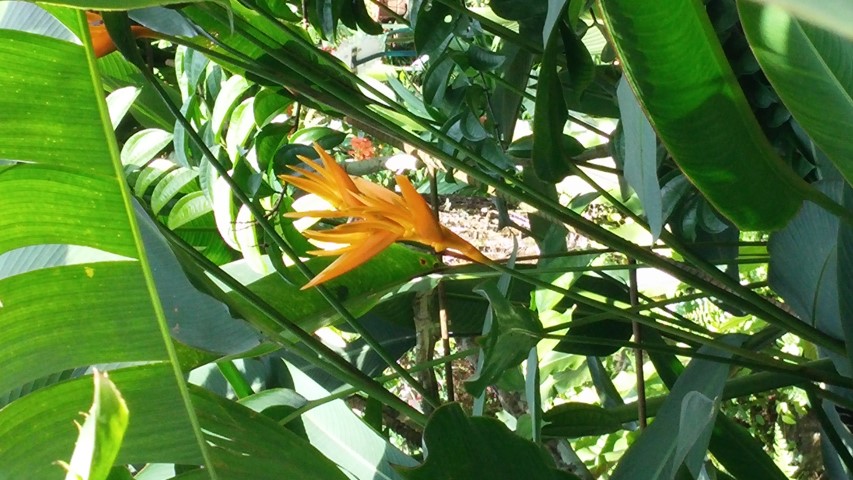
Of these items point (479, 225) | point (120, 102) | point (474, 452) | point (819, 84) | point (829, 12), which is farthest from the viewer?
point (479, 225)

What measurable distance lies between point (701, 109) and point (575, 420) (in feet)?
1.25

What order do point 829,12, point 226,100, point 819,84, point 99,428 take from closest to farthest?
point 829,12
point 99,428
point 819,84
point 226,100

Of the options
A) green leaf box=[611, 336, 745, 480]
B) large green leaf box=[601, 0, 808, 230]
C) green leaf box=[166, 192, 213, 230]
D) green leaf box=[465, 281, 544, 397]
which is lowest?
green leaf box=[611, 336, 745, 480]

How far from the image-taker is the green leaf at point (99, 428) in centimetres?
21

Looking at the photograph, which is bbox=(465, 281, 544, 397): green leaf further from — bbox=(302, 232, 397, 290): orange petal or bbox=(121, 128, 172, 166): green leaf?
bbox=(121, 128, 172, 166): green leaf

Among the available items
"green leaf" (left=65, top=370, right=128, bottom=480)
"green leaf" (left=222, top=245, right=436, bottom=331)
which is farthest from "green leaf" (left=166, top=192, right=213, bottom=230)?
"green leaf" (left=65, top=370, right=128, bottom=480)

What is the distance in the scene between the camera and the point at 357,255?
51cm

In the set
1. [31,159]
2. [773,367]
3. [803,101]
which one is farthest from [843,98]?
[31,159]

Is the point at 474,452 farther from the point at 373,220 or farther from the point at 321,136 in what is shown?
the point at 321,136

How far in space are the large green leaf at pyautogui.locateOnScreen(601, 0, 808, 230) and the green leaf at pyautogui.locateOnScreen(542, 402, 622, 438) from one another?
281mm

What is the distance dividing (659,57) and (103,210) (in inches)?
12.4

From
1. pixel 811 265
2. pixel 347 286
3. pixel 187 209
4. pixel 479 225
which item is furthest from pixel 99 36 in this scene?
pixel 479 225

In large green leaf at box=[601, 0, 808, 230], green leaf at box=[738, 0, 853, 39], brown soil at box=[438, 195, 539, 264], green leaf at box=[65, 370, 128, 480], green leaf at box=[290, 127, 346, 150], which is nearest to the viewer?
green leaf at box=[738, 0, 853, 39]

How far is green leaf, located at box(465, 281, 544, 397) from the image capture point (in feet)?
1.79
